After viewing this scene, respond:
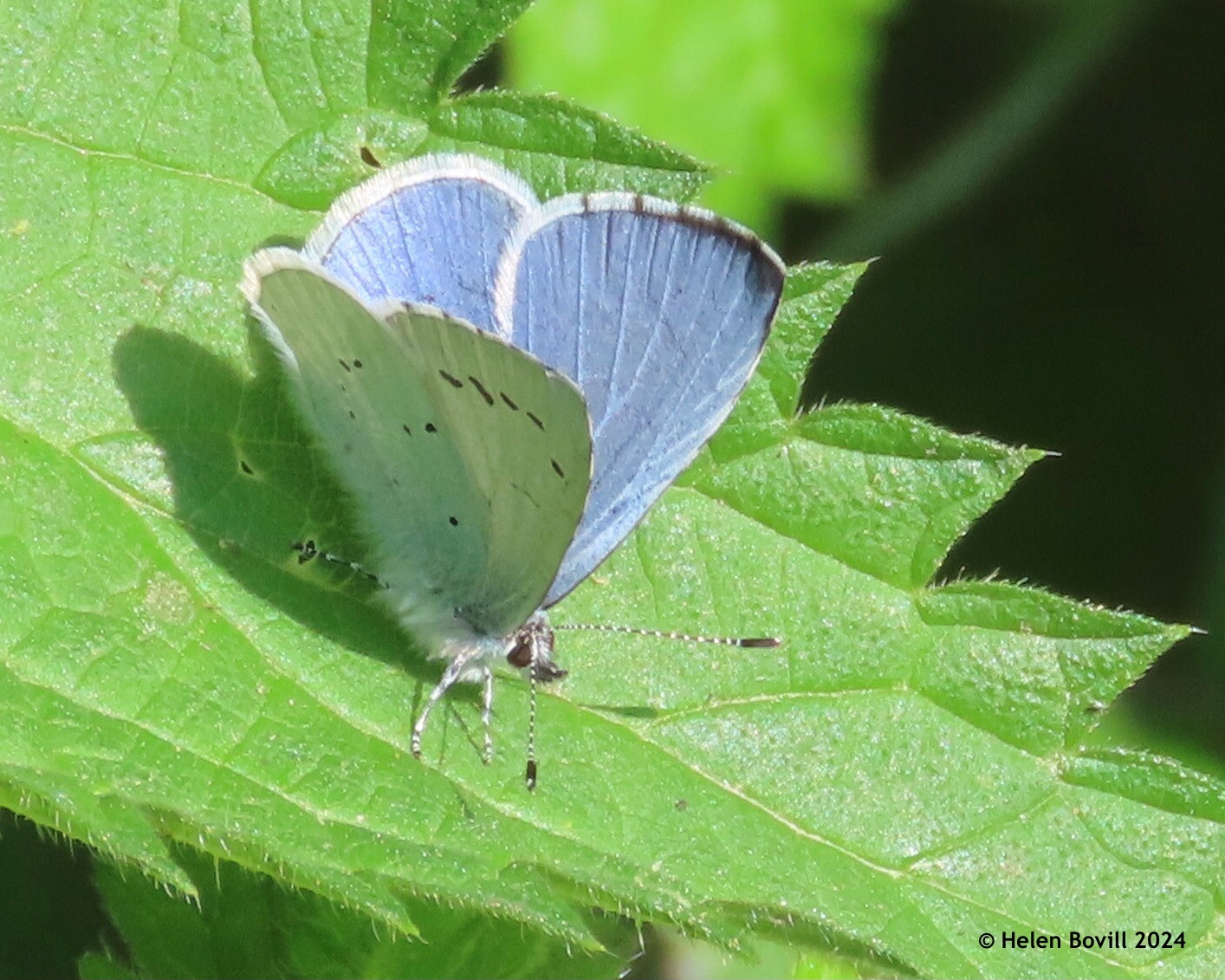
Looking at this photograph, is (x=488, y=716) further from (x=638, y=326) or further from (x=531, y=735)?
(x=638, y=326)

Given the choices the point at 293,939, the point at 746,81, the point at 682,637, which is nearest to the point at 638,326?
the point at 682,637

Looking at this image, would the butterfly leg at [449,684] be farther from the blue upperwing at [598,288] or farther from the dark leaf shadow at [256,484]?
the blue upperwing at [598,288]

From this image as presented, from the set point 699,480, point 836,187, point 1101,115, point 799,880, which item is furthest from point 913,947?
point 1101,115

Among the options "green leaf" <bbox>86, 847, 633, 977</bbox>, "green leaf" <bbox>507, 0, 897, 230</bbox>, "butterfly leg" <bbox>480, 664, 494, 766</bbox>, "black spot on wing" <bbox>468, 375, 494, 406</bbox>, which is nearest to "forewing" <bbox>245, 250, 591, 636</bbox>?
"black spot on wing" <bbox>468, 375, 494, 406</bbox>

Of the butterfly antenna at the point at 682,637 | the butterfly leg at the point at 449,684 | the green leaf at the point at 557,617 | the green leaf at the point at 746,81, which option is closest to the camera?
the green leaf at the point at 557,617

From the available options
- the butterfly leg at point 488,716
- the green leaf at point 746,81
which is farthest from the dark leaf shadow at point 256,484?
the green leaf at point 746,81

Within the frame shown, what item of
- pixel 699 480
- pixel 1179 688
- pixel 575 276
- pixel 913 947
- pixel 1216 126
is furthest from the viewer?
pixel 1216 126

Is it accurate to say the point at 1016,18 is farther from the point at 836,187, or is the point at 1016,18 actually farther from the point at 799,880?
the point at 799,880
